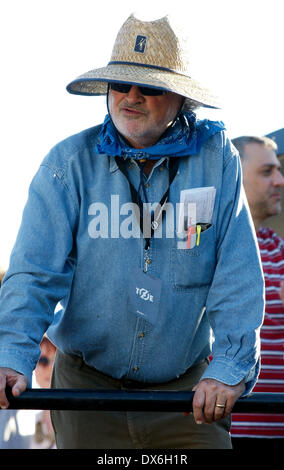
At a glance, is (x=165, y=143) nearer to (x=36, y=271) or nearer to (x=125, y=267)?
(x=125, y=267)

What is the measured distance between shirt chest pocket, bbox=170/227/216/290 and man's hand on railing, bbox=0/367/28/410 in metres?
0.65

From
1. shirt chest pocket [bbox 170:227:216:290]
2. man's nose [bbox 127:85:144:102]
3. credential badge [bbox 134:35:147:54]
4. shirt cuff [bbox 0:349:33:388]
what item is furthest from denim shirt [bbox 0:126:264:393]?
credential badge [bbox 134:35:147:54]

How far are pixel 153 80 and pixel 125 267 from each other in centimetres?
66

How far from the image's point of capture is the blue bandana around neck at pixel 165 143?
272cm

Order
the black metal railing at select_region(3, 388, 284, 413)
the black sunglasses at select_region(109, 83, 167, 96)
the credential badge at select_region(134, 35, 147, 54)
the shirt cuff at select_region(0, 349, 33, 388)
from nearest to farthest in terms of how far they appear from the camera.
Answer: the black metal railing at select_region(3, 388, 284, 413) → the shirt cuff at select_region(0, 349, 33, 388) → the black sunglasses at select_region(109, 83, 167, 96) → the credential badge at select_region(134, 35, 147, 54)

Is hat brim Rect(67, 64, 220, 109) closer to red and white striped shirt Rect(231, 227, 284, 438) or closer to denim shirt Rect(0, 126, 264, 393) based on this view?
denim shirt Rect(0, 126, 264, 393)

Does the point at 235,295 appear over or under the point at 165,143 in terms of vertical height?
under

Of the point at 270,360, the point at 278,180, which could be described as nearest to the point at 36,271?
the point at 270,360

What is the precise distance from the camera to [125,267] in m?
2.68

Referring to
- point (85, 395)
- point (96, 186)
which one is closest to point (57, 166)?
point (96, 186)

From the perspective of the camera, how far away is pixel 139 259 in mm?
2688

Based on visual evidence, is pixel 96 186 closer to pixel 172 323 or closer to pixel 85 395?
pixel 172 323

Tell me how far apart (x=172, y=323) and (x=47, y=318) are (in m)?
0.46

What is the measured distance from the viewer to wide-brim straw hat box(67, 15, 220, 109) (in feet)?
8.80
